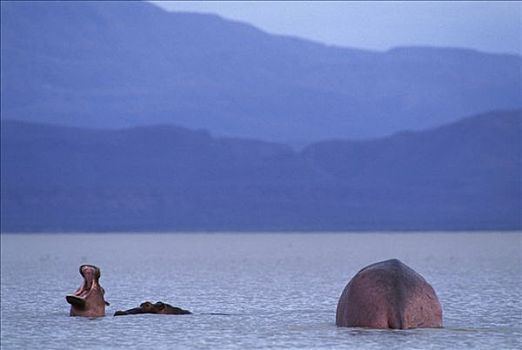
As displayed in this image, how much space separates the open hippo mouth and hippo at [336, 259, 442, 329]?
5.50 meters

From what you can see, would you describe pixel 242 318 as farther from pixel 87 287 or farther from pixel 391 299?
pixel 391 299

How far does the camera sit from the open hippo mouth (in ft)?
89.9

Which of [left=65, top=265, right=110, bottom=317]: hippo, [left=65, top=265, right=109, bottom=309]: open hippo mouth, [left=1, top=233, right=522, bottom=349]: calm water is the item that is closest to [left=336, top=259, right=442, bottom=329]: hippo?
[left=1, top=233, right=522, bottom=349]: calm water

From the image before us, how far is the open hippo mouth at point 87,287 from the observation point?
27409mm

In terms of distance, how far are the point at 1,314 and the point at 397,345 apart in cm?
1063

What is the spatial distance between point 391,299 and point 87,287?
7217 mm

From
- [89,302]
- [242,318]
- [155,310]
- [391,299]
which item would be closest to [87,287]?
[89,302]

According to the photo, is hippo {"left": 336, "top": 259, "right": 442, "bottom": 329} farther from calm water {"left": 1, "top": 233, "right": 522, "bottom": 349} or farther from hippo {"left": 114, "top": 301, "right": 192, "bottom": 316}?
hippo {"left": 114, "top": 301, "right": 192, "bottom": 316}

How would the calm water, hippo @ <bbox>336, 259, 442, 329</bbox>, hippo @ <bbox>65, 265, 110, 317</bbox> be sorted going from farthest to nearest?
hippo @ <bbox>65, 265, 110, 317</bbox>, hippo @ <bbox>336, 259, 442, 329</bbox>, the calm water

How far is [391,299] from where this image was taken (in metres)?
23.8

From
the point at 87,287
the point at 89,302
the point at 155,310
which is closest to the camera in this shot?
the point at 89,302

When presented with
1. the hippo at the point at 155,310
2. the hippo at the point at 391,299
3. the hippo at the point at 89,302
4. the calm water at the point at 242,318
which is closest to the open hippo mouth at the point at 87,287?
the hippo at the point at 89,302

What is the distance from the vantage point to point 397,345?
73.0 feet

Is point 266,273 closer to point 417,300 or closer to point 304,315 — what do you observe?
point 304,315
